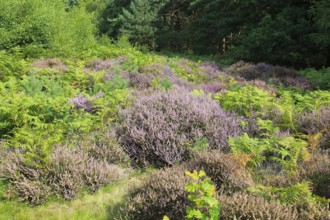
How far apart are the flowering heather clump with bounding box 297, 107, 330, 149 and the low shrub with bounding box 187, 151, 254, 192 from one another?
1638mm

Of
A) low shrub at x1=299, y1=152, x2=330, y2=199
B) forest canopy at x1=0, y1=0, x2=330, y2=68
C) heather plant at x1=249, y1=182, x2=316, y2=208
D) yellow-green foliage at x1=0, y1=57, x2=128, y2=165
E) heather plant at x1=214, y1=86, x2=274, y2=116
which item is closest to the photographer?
heather plant at x1=249, y1=182, x2=316, y2=208

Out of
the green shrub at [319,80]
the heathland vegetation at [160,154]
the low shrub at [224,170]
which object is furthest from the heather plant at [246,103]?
the green shrub at [319,80]

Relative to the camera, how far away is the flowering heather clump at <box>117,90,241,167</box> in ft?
14.5

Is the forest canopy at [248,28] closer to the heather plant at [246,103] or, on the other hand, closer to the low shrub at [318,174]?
the heather plant at [246,103]

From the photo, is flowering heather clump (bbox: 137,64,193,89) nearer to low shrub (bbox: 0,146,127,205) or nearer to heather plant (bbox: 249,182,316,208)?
low shrub (bbox: 0,146,127,205)

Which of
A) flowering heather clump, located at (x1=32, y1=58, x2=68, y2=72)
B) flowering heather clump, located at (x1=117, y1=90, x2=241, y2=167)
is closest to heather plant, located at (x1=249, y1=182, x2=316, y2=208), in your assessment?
flowering heather clump, located at (x1=117, y1=90, x2=241, y2=167)

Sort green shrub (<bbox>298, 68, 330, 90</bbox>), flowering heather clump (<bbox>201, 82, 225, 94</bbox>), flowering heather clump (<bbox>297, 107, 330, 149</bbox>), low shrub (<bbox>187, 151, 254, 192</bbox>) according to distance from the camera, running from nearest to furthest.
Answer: low shrub (<bbox>187, 151, 254, 192</bbox>) → flowering heather clump (<bbox>297, 107, 330, 149</bbox>) → flowering heather clump (<bbox>201, 82, 225, 94</bbox>) → green shrub (<bbox>298, 68, 330, 90</bbox>)

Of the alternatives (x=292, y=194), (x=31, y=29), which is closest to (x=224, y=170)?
(x=292, y=194)

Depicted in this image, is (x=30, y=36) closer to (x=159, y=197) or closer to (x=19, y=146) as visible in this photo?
(x=19, y=146)

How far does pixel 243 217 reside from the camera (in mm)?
2574

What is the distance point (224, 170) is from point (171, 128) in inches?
56.3

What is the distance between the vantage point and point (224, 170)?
3445 mm

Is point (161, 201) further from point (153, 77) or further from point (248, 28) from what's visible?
point (248, 28)

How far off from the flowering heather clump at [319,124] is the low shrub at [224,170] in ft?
5.37
